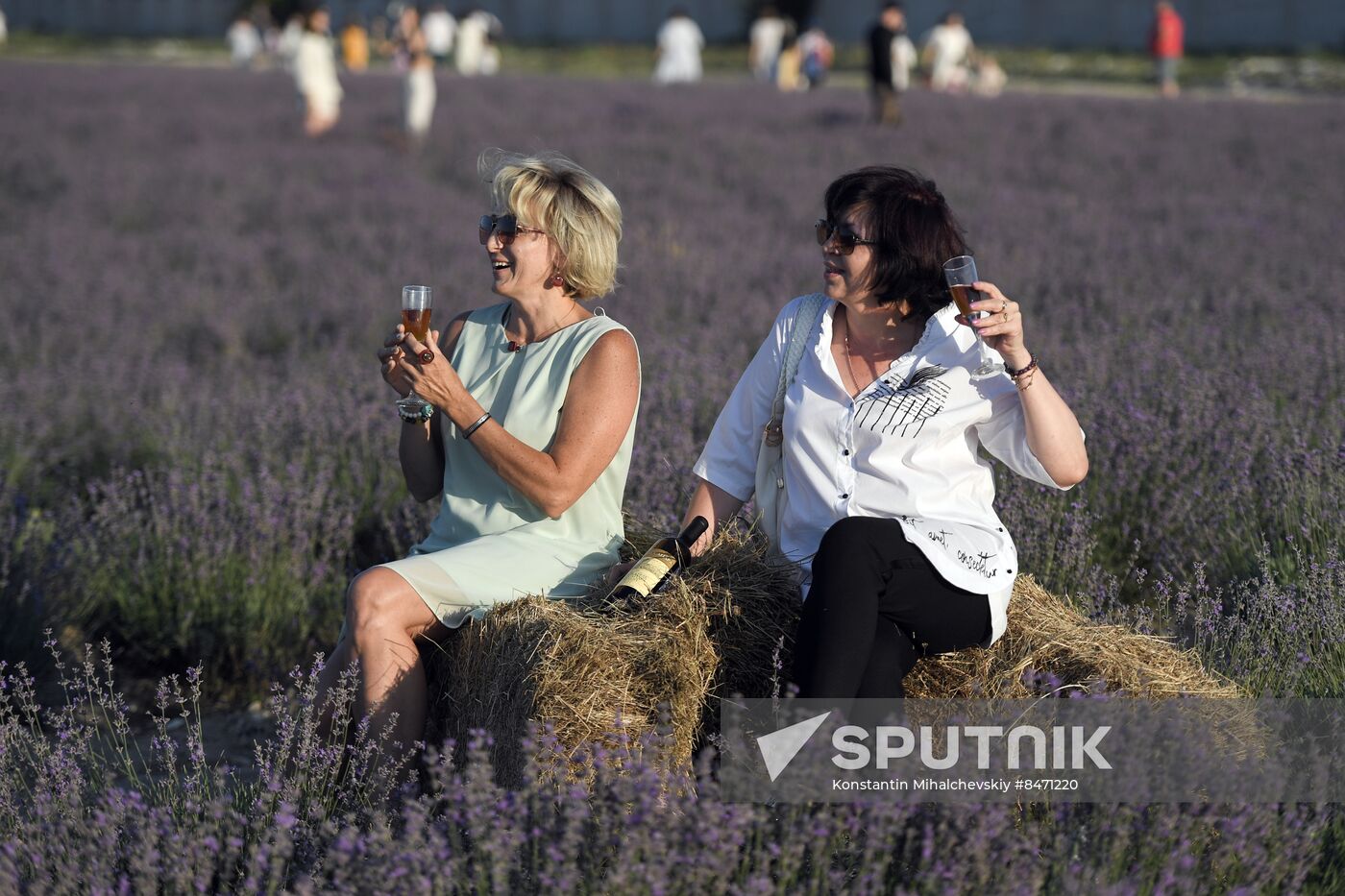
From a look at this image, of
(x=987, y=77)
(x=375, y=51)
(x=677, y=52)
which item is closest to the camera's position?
(x=987, y=77)

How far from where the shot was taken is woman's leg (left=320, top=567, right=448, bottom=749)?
2684 millimetres

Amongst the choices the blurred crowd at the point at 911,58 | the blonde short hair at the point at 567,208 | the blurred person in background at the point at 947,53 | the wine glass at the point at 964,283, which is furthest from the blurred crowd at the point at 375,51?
the wine glass at the point at 964,283

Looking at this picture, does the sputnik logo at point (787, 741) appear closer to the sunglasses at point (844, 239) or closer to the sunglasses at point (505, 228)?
the sunglasses at point (844, 239)

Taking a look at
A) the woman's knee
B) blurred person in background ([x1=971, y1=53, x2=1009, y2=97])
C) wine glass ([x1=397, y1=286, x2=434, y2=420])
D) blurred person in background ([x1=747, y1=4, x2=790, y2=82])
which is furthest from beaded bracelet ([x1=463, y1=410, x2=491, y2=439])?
blurred person in background ([x1=747, y1=4, x2=790, y2=82])

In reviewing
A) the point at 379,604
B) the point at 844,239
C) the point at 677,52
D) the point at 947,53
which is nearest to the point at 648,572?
the point at 379,604

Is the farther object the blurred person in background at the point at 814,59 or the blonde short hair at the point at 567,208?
the blurred person in background at the point at 814,59

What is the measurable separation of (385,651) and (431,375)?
544 mm

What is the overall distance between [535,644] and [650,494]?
4.51ft

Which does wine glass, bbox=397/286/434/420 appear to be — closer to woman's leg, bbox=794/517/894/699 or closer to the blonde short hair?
the blonde short hair

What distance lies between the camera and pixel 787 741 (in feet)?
7.50

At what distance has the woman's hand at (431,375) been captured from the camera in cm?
281

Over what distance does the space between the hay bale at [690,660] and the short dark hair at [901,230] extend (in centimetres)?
58

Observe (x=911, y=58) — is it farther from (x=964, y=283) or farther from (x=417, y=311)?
(x=964, y=283)

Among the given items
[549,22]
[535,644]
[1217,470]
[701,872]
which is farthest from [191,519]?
[549,22]
